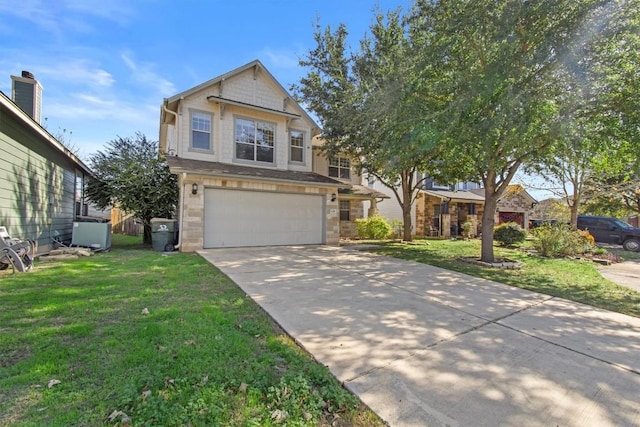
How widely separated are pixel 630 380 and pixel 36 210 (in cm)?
1237

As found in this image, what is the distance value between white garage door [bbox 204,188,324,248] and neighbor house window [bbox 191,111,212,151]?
7.24ft

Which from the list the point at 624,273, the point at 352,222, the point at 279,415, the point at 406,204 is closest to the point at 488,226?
the point at 624,273

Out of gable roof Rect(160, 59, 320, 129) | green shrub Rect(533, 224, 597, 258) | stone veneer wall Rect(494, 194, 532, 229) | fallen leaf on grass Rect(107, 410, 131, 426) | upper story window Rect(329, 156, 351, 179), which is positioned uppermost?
gable roof Rect(160, 59, 320, 129)

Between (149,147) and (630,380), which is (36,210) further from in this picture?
(630,380)

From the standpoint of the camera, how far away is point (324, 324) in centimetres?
396

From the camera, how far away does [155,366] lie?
8.82 ft

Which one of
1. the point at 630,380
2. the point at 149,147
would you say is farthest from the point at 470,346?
the point at 149,147

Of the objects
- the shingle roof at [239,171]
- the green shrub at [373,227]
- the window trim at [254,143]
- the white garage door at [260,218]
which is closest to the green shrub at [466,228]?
the green shrub at [373,227]

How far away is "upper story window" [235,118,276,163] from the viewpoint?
12.6m

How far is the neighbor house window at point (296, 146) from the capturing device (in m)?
13.9

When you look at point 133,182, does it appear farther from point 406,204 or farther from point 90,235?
point 406,204

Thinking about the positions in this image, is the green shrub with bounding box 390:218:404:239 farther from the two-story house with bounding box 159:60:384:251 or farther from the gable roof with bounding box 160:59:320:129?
the gable roof with bounding box 160:59:320:129

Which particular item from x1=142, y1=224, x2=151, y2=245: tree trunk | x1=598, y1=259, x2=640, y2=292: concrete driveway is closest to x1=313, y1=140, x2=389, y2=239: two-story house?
x1=142, y1=224, x2=151, y2=245: tree trunk

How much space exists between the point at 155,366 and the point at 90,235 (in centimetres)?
948
